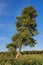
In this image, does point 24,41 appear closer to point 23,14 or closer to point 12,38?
point 12,38

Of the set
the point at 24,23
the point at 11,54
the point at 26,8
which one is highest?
the point at 26,8

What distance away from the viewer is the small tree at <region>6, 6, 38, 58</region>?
4385 centimetres

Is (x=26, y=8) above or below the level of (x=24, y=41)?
above

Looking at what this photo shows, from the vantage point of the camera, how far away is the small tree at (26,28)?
43.8 metres

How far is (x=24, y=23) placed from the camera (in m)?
45.0

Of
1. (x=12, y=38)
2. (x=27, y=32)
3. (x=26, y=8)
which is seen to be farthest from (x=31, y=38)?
(x=26, y=8)

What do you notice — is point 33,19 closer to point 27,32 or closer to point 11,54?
point 27,32

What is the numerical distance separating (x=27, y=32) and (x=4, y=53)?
311 inches

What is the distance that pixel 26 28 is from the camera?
4453cm

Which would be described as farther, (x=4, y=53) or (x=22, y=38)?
(x=4, y=53)

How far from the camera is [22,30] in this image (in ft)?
147

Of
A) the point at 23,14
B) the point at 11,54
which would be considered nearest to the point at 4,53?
the point at 11,54

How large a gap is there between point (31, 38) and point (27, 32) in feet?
5.03

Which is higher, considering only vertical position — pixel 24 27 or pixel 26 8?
pixel 26 8
